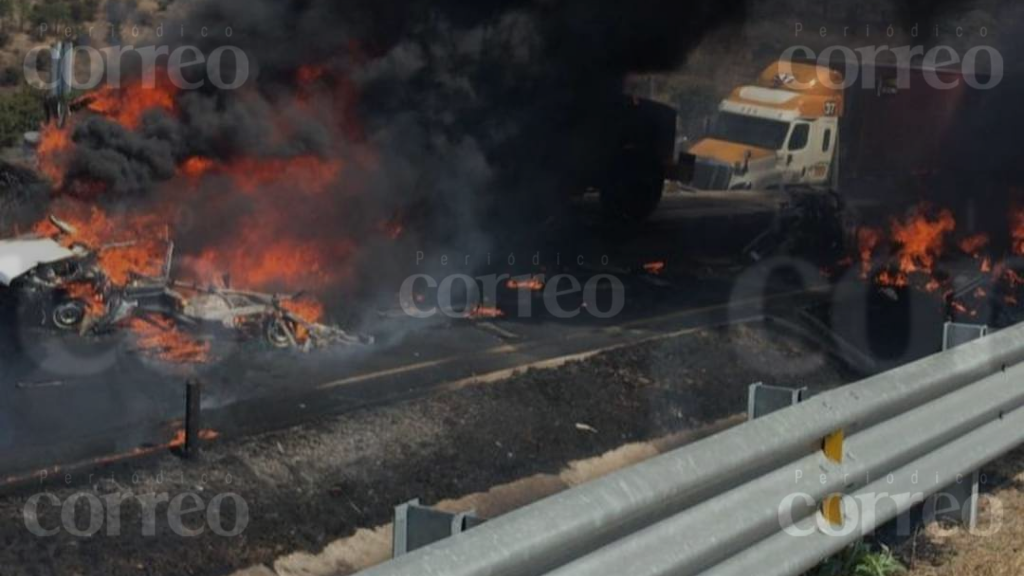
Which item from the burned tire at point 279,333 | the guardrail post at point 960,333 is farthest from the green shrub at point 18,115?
the guardrail post at point 960,333

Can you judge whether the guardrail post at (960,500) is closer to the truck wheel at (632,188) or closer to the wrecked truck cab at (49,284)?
the wrecked truck cab at (49,284)

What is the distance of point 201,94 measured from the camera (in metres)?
11.5

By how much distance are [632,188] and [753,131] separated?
5941 mm

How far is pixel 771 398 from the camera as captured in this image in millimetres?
5008

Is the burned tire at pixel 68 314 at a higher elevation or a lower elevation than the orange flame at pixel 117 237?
lower

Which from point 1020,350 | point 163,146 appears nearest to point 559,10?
point 163,146

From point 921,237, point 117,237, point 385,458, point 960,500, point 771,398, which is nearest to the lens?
point 771,398

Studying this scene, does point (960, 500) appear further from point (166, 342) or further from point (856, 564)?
point (166, 342)

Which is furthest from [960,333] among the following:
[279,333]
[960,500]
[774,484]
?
[279,333]

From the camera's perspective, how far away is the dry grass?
5.64 m

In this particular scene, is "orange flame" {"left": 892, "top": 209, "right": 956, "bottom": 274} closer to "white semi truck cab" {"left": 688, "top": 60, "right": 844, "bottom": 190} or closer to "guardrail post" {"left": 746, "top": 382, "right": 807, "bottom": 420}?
"white semi truck cab" {"left": 688, "top": 60, "right": 844, "bottom": 190}

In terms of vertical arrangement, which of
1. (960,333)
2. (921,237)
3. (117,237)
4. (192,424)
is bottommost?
(921,237)

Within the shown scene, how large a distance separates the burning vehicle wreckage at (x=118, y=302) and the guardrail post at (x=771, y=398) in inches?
219

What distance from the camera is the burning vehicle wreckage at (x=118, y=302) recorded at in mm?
9969
